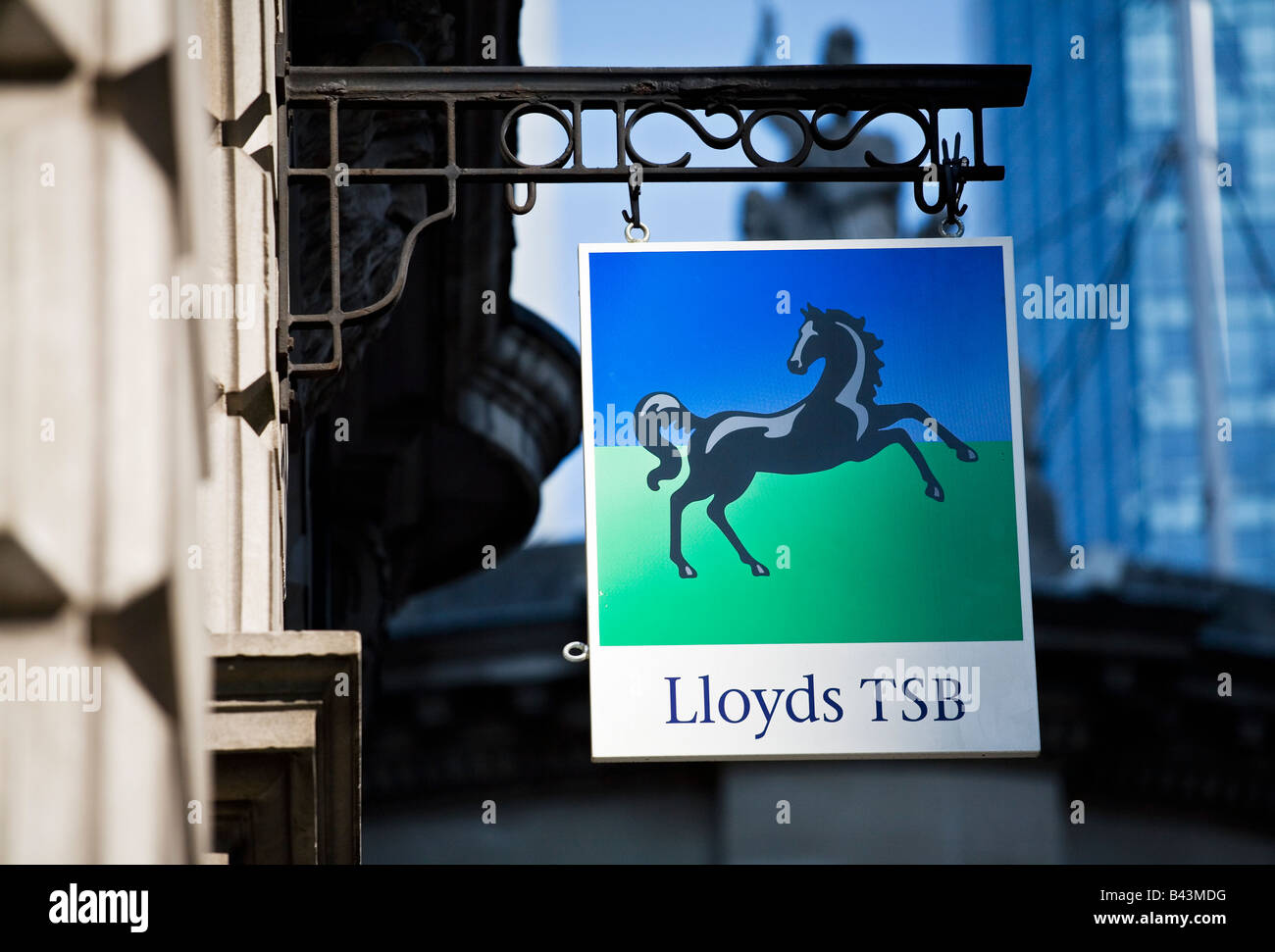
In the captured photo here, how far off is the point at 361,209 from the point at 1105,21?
75.9 meters

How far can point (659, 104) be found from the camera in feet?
24.2

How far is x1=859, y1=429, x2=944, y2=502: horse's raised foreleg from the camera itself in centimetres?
718

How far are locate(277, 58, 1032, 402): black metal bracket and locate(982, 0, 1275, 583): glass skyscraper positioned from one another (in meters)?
70.5

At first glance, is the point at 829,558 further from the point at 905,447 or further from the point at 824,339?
the point at 824,339

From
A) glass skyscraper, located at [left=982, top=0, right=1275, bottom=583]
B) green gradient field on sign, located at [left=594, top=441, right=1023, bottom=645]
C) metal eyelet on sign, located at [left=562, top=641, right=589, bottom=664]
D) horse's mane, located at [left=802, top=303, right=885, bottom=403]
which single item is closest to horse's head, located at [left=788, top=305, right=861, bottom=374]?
horse's mane, located at [left=802, top=303, right=885, bottom=403]

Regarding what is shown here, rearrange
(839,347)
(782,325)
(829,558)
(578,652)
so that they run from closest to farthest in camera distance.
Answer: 1. (578,652)
2. (829,558)
3. (839,347)
4. (782,325)

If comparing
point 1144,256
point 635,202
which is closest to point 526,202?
point 635,202

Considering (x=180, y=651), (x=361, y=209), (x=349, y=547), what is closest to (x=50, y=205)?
(x=180, y=651)

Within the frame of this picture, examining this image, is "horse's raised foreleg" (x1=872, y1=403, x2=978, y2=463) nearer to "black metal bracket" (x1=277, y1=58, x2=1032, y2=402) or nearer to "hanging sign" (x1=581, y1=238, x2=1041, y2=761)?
"hanging sign" (x1=581, y1=238, x2=1041, y2=761)

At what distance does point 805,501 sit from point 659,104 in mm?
1379

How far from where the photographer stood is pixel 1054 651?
24781 millimetres

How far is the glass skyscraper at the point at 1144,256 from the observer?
266 feet
